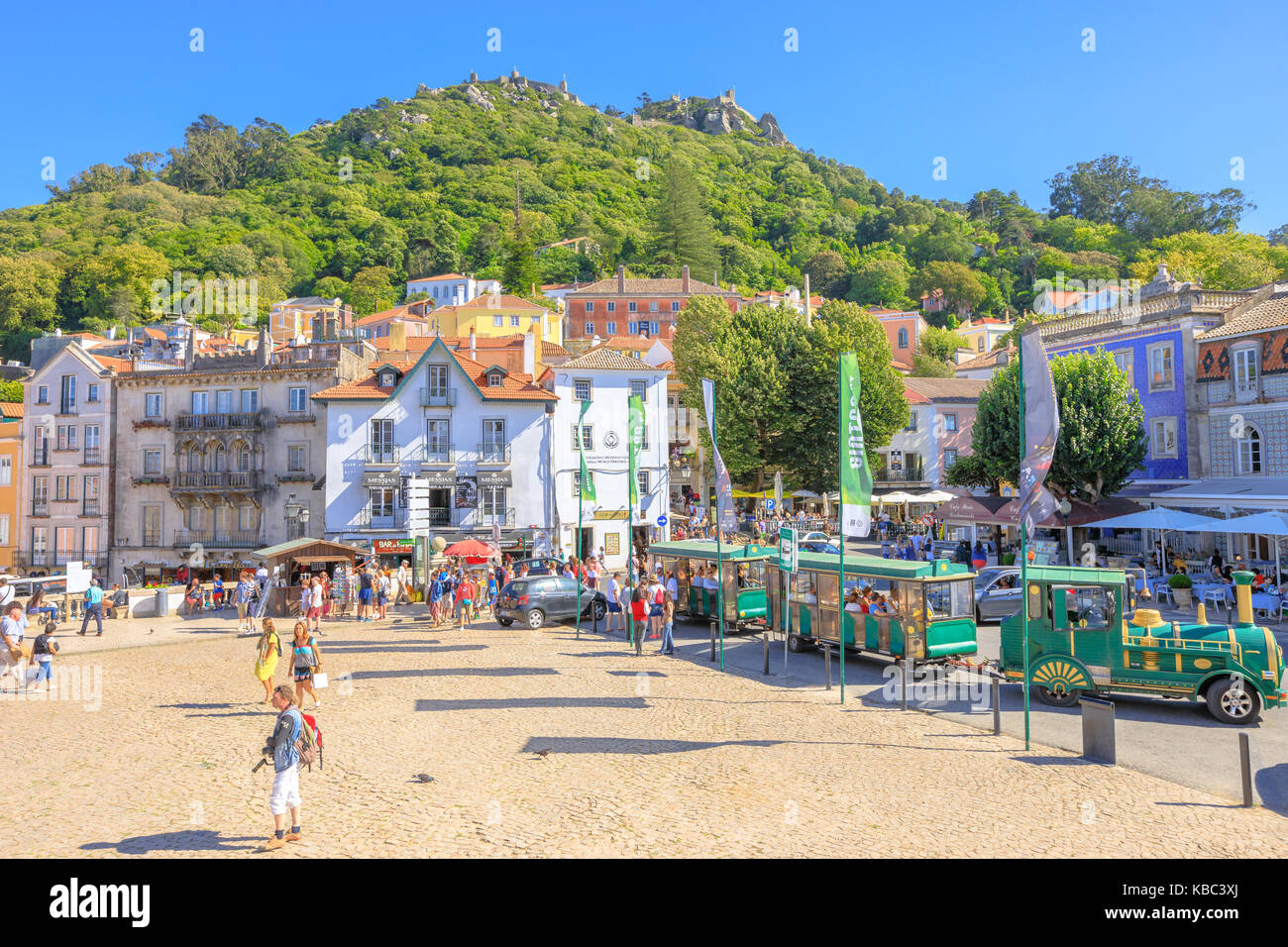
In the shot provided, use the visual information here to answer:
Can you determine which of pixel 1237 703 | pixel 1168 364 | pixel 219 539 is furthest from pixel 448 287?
pixel 1237 703

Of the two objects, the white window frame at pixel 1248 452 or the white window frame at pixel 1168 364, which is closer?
the white window frame at pixel 1248 452

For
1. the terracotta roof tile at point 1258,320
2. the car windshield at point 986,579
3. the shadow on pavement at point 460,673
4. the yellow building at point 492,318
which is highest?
the yellow building at point 492,318

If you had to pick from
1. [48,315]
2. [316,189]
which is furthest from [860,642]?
[316,189]

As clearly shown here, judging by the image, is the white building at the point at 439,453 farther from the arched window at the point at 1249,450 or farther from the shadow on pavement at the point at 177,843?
the shadow on pavement at the point at 177,843

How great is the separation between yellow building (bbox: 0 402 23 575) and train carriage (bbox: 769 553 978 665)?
4660 cm

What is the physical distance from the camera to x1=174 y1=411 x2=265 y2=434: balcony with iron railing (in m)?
43.2

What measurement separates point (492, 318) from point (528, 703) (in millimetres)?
85240

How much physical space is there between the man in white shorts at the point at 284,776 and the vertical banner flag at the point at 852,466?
31.0ft

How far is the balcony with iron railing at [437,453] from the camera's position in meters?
40.5

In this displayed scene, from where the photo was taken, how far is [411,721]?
14.7 metres

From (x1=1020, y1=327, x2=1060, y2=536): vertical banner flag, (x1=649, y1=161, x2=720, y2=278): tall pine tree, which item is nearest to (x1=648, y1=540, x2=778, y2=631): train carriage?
(x1=1020, y1=327, x2=1060, y2=536): vertical banner flag

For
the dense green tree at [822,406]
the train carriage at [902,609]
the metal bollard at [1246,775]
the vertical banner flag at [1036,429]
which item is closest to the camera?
the metal bollard at [1246,775]

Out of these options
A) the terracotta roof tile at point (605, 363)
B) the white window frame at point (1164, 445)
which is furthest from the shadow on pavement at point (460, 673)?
the white window frame at point (1164, 445)

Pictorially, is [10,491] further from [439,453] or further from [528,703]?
[528,703]
